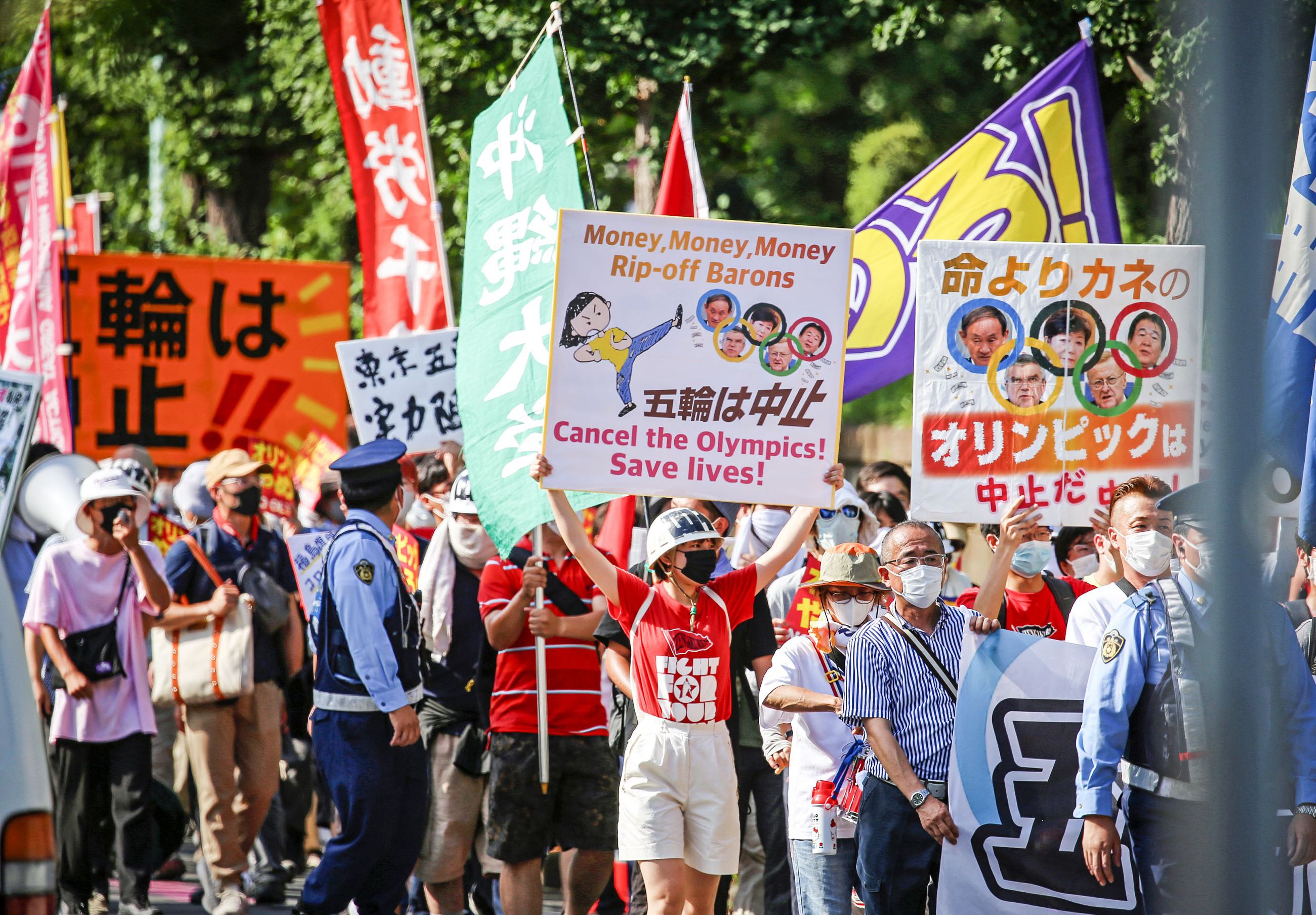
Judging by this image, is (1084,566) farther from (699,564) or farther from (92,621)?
(92,621)

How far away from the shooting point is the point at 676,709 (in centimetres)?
604

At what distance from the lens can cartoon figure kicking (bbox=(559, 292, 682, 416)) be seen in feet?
20.3

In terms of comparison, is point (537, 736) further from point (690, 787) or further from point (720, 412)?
point (720, 412)

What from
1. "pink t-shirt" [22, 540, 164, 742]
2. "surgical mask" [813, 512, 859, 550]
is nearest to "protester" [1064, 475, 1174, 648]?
"surgical mask" [813, 512, 859, 550]

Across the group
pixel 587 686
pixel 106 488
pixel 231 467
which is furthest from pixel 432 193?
pixel 587 686

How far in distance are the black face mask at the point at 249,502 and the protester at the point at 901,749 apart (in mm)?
4059

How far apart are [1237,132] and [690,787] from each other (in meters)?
4.27

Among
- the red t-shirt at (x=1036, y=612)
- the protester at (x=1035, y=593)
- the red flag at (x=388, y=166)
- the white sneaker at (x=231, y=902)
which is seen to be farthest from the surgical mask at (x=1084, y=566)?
the white sneaker at (x=231, y=902)

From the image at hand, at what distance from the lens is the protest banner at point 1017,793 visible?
17.9 feet

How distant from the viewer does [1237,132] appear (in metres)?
2.16

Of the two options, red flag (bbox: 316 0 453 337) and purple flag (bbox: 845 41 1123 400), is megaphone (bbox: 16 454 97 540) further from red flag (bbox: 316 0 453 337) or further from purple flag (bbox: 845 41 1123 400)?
purple flag (bbox: 845 41 1123 400)

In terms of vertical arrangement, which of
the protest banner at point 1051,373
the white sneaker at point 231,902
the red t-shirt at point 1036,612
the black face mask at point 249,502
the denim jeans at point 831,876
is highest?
the protest banner at point 1051,373

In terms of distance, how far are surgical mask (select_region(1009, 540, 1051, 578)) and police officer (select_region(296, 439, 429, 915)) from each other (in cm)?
266

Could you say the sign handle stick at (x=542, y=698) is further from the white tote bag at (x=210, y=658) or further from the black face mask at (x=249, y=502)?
the black face mask at (x=249, y=502)
